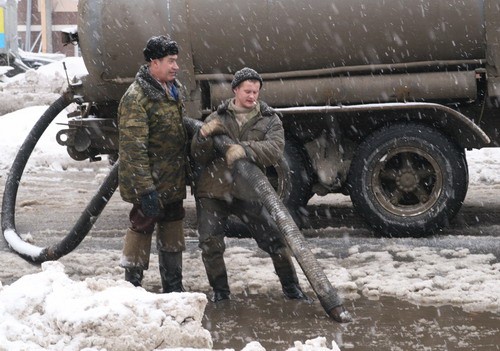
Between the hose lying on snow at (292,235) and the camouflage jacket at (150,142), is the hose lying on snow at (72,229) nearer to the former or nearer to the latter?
the camouflage jacket at (150,142)

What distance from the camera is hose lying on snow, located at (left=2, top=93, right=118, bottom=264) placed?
24.7 feet

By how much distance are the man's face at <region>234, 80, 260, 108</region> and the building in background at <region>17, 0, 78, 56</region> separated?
37774 mm

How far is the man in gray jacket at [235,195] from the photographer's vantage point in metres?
6.61

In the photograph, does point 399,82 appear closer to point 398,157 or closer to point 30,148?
point 398,157

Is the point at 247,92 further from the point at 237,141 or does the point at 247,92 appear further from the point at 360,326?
the point at 360,326

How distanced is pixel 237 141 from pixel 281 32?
2.75 metres

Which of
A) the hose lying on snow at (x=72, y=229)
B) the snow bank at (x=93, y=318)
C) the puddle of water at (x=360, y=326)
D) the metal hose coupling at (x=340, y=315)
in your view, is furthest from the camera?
the hose lying on snow at (x=72, y=229)

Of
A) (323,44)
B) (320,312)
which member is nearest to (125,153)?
(320,312)

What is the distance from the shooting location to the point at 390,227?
9078 millimetres

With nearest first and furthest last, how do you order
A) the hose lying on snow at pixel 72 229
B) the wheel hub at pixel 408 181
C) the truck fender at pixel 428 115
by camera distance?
the hose lying on snow at pixel 72 229 → the truck fender at pixel 428 115 → the wheel hub at pixel 408 181

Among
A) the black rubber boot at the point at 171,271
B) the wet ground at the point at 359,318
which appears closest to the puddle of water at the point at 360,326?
the wet ground at the point at 359,318

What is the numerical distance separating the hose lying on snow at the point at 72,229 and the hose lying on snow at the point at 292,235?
3.94 ft

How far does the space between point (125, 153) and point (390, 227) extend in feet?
11.1

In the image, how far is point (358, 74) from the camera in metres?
9.20
